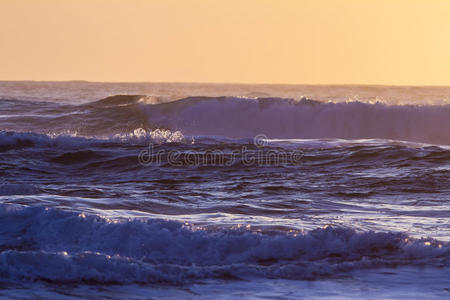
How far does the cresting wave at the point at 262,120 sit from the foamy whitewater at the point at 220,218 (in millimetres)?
7211

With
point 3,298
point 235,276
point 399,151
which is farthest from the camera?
point 399,151

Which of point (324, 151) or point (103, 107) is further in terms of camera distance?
point (103, 107)

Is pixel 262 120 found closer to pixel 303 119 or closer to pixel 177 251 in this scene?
pixel 303 119

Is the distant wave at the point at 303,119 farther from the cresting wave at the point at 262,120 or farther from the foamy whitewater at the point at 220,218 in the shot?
the foamy whitewater at the point at 220,218

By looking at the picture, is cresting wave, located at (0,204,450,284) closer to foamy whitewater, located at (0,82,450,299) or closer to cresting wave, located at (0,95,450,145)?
foamy whitewater, located at (0,82,450,299)

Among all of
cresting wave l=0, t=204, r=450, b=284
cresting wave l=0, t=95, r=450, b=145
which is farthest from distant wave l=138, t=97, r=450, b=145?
cresting wave l=0, t=204, r=450, b=284

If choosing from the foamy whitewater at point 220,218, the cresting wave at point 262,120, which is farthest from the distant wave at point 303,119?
the foamy whitewater at point 220,218

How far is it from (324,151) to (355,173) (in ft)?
9.04

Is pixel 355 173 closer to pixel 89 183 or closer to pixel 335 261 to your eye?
pixel 89 183

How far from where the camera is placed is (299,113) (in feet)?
79.9

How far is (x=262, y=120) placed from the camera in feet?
80.2

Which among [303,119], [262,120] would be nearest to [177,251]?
[303,119]

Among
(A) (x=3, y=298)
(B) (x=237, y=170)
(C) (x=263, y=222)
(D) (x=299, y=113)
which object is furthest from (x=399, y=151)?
(D) (x=299, y=113)

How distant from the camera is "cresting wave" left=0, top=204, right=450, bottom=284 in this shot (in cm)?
547
